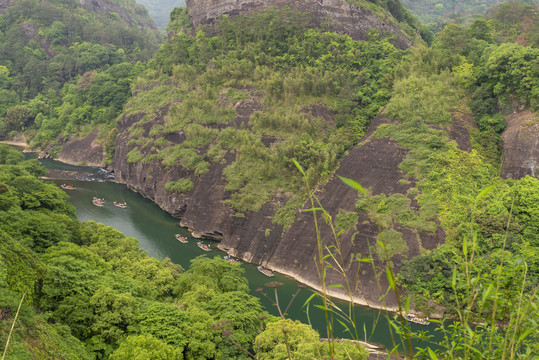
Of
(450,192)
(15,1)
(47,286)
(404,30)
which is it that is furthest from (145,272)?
(15,1)

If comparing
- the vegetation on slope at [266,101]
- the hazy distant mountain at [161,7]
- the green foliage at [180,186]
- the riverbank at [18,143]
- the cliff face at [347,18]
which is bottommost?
the riverbank at [18,143]

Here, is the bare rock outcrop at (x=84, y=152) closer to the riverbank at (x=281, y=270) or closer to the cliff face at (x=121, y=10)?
the riverbank at (x=281, y=270)

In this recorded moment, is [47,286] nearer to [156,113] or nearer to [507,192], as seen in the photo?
[507,192]

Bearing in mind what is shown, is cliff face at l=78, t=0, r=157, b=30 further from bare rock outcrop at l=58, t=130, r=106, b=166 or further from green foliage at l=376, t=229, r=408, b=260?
green foliage at l=376, t=229, r=408, b=260

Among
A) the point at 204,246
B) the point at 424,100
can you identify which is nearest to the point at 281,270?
the point at 204,246

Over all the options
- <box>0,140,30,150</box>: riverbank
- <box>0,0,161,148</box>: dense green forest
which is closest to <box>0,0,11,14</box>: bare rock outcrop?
<box>0,0,161,148</box>: dense green forest

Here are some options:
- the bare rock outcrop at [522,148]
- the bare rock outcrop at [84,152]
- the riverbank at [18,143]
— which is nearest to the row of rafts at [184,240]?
the bare rock outcrop at [84,152]
